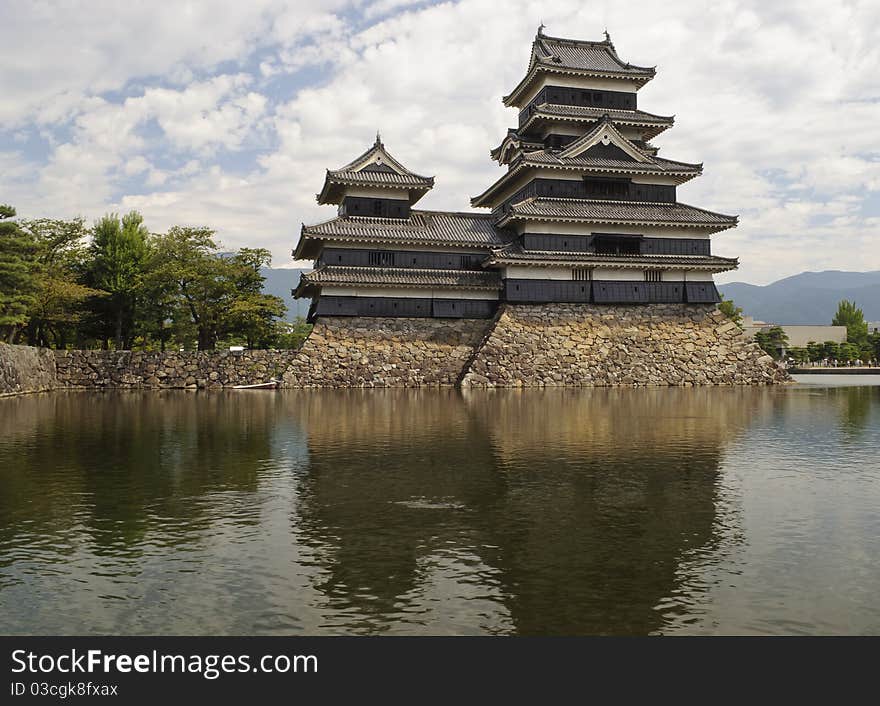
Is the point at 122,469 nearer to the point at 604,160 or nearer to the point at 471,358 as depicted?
the point at 471,358

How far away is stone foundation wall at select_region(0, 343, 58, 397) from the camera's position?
37781 mm

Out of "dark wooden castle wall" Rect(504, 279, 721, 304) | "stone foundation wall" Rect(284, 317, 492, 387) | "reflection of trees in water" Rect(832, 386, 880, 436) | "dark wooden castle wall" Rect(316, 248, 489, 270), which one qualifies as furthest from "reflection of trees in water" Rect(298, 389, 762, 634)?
"dark wooden castle wall" Rect(504, 279, 721, 304)

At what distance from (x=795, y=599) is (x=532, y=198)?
4398 cm

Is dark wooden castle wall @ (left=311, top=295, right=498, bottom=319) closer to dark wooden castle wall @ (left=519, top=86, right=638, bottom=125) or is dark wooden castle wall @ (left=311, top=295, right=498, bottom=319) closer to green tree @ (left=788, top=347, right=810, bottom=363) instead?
dark wooden castle wall @ (left=519, top=86, right=638, bottom=125)

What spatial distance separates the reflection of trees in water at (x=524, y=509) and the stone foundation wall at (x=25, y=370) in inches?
929

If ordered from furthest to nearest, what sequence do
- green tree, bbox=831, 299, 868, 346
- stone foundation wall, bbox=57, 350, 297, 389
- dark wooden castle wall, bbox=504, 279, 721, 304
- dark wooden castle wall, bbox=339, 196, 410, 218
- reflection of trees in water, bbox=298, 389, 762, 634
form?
green tree, bbox=831, 299, 868, 346
dark wooden castle wall, bbox=339, 196, 410, 218
dark wooden castle wall, bbox=504, 279, 721, 304
stone foundation wall, bbox=57, 350, 297, 389
reflection of trees in water, bbox=298, 389, 762, 634

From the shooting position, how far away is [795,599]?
717cm

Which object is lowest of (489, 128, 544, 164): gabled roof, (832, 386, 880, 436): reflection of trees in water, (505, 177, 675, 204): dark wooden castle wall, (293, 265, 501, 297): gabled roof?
(832, 386, 880, 436): reflection of trees in water

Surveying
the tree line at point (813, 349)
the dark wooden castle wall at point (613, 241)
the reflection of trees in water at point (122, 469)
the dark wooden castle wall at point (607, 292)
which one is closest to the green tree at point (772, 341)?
the tree line at point (813, 349)

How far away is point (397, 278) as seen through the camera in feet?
155

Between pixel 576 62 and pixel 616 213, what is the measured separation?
14.0m

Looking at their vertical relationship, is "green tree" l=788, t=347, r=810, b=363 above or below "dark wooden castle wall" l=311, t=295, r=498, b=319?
below

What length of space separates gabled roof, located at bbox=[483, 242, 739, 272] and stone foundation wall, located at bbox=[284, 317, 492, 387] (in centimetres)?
497
